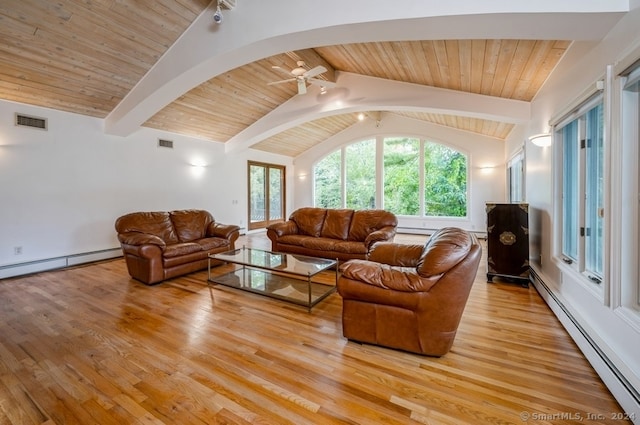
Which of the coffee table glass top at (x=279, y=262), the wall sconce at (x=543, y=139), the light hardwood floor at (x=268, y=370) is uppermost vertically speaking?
the wall sconce at (x=543, y=139)

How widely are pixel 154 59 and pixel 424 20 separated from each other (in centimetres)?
349

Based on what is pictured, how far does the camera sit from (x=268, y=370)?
1.88 m

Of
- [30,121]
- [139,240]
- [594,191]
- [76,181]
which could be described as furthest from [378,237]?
[30,121]

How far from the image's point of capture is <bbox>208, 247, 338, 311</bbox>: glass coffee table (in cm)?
304

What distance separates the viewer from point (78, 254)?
4637 mm

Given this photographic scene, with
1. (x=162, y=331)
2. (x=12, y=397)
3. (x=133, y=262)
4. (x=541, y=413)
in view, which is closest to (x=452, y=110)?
(x=541, y=413)

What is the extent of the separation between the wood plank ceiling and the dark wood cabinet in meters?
1.60

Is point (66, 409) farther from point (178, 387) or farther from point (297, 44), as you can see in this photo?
point (297, 44)

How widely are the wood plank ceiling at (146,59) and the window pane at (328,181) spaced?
4.19 meters

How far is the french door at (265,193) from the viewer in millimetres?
8359

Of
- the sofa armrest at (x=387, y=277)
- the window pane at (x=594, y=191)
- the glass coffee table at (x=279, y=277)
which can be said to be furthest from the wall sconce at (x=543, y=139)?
the glass coffee table at (x=279, y=277)

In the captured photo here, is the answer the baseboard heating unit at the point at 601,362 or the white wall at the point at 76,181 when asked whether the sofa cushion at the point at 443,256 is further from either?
the white wall at the point at 76,181

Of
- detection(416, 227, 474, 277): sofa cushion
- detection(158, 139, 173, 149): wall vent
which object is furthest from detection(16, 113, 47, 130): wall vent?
detection(416, 227, 474, 277): sofa cushion

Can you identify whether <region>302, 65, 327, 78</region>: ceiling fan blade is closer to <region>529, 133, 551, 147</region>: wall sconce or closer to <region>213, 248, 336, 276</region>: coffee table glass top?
<region>213, 248, 336, 276</region>: coffee table glass top
